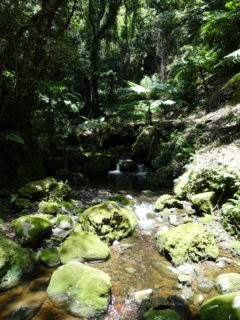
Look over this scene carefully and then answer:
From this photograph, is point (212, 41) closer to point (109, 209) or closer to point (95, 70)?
point (95, 70)

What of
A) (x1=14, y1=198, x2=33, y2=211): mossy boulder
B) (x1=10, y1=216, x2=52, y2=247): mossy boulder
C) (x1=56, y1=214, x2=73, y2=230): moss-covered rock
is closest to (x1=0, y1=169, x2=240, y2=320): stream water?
(x1=10, y1=216, x2=52, y2=247): mossy boulder

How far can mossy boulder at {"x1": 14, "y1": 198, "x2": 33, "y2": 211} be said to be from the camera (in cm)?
518

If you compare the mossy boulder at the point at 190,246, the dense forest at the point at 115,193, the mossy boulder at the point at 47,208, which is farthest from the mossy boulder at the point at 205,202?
the mossy boulder at the point at 47,208

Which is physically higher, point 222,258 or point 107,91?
point 107,91

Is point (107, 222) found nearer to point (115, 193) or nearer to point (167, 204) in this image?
point (167, 204)

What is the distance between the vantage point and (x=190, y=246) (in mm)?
3576

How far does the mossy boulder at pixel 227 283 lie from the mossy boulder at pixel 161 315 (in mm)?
843

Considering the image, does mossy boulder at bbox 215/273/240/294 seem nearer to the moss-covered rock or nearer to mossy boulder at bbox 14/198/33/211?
the moss-covered rock

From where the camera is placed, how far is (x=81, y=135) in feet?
43.0

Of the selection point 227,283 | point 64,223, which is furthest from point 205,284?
point 64,223

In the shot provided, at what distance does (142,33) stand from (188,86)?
8.82m

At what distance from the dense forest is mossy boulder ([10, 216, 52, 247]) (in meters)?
0.02

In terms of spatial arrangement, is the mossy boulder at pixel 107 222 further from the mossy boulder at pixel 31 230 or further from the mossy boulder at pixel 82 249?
the mossy boulder at pixel 31 230

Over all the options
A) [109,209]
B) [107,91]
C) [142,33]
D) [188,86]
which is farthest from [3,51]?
[142,33]
